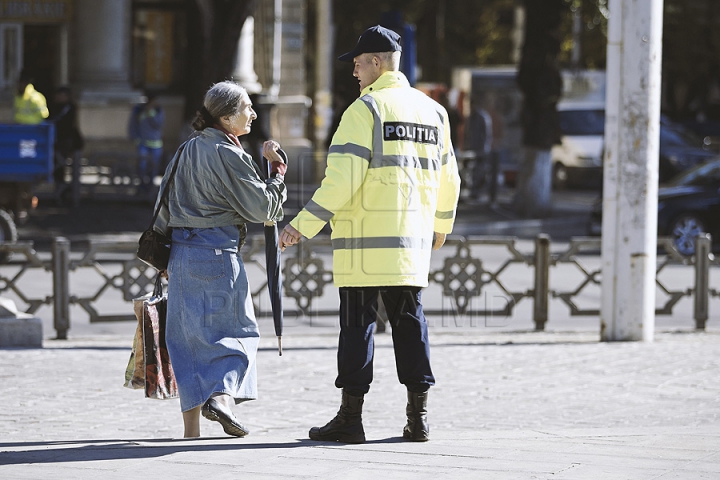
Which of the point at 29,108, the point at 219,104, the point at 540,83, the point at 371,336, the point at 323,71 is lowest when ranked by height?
the point at 371,336

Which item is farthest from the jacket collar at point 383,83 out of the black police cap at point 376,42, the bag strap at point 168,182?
the bag strap at point 168,182


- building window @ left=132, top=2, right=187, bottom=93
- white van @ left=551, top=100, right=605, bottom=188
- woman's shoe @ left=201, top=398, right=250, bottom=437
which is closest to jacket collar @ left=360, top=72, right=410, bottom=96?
woman's shoe @ left=201, top=398, right=250, bottom=437

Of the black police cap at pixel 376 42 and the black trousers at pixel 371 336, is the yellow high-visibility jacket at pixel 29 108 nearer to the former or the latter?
the black police cap at pixel 376 42

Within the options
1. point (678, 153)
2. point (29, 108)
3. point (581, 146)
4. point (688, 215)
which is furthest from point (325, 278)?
point (581, 146)

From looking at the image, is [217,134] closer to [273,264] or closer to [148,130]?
[273,264]

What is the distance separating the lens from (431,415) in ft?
22.5

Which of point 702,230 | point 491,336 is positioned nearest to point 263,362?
point 491,336

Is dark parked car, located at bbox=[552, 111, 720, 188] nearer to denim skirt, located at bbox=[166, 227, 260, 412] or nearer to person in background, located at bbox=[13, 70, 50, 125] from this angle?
person in background, located at bbox=[13, 70, 50, 125]

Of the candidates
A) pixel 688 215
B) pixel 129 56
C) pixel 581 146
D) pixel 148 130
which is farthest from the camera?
pixel 581 146

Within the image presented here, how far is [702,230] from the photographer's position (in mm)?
16984

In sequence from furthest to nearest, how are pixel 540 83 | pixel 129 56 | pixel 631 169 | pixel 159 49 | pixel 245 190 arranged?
pixel 159 49 < pixel 129 56 < pixel 540 83 < pixel 631 169 < pixel 245 190

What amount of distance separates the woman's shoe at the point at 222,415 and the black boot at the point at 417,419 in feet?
2.53

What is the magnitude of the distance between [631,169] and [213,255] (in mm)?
4584

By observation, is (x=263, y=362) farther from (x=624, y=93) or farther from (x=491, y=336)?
(x=624, y=93)
